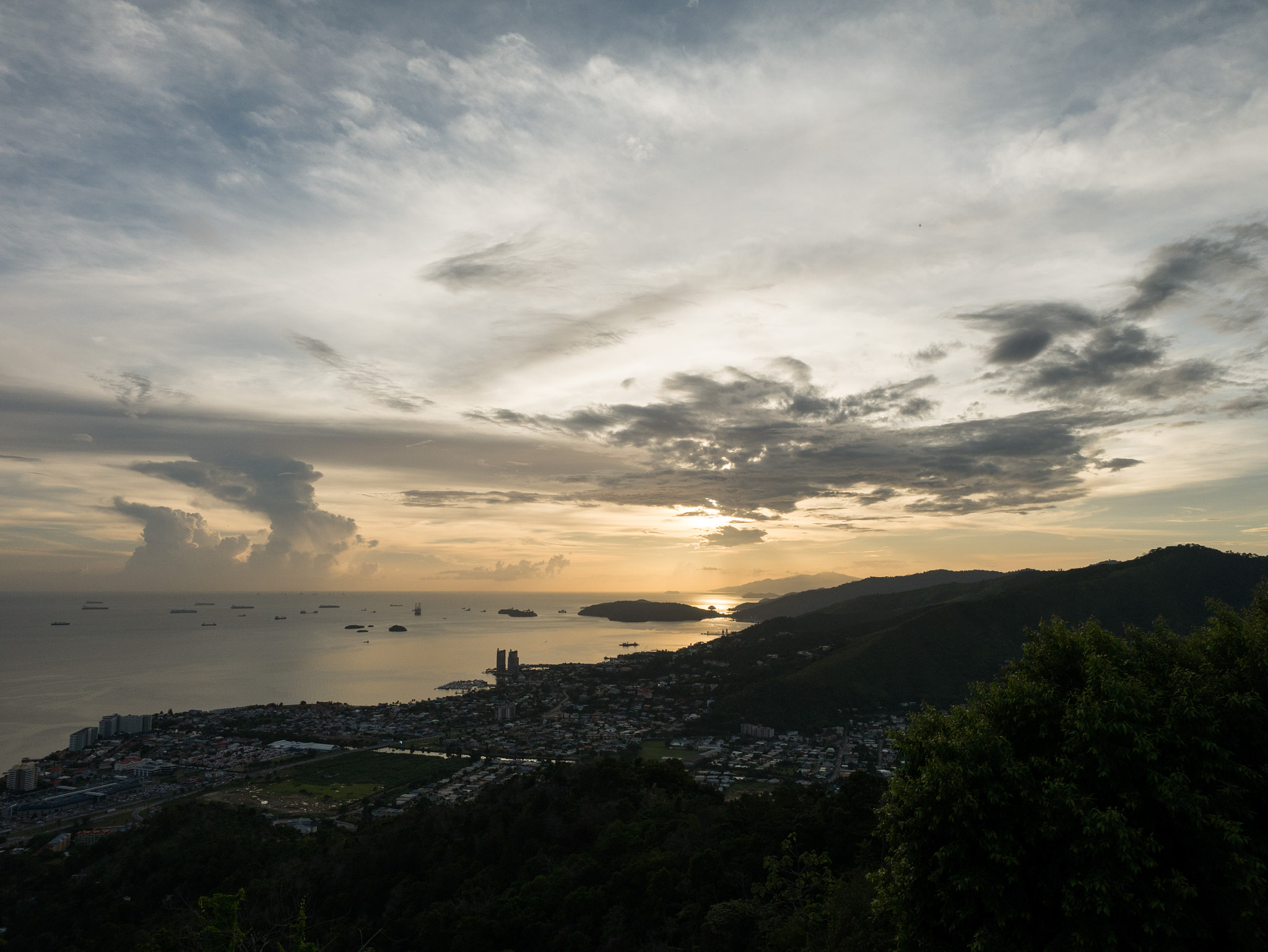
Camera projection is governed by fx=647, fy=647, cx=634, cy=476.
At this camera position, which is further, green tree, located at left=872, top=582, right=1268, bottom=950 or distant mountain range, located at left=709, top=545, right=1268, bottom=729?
distant mountain range, located at left=709, top=545, right=1268, bottom=729

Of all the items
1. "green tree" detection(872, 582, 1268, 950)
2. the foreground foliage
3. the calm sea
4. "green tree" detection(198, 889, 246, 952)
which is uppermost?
"green tree" detection(872, 582, 1268, 950)

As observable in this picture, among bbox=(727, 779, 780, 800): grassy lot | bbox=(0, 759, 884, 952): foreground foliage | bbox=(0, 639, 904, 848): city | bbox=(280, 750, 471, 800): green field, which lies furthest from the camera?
bbox=(280, 750, 471, 800): green field

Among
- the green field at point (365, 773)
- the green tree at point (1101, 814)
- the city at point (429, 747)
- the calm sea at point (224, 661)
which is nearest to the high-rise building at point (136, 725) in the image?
the city at point (429, 747)

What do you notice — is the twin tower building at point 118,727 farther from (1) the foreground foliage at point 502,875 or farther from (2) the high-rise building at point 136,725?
(1) the foreground foliage at point 502,875

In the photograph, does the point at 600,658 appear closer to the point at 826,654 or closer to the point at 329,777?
the point at 826,654

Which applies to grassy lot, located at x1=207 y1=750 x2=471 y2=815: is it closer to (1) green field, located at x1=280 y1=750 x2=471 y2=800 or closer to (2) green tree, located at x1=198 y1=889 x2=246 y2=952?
(1) green field, located at x1=280 y1=750 x2=471 y2=800

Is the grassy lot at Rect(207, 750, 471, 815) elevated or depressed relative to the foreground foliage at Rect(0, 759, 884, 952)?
depressed

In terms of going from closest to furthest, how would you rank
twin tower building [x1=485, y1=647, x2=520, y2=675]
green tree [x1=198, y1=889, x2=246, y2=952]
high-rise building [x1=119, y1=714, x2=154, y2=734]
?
1. green tree [x1=198, y1=889, x2=246, y2=952]
2. high-rise building [x1=119, y1=714, x2=154, y2=734]
3. twin tower building [x1=485, y1=647, x2=520, y2=675]

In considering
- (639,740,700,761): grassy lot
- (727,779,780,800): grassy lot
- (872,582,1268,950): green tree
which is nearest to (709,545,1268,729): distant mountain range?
(639,740,700,761): grassy lot
